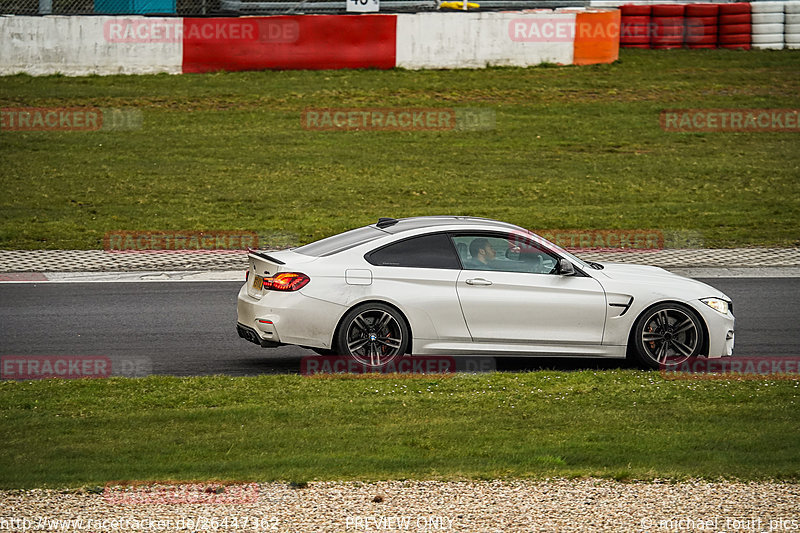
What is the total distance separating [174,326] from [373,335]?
2.92 meters

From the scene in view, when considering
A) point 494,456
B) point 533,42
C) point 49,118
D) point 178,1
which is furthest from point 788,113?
point 494,456

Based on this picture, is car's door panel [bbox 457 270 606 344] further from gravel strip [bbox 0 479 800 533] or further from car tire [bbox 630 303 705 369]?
gravel strip [bbox 0 479 800 533]

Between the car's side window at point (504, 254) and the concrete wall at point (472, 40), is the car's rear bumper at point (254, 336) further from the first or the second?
the concrete wall at point (472, 40)

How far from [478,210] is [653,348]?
7887 mm

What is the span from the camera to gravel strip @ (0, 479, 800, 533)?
212 inches

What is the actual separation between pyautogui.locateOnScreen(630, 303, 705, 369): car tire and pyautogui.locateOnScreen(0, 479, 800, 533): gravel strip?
3087 mm

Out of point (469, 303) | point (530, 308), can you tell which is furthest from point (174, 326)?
point (530, 308)

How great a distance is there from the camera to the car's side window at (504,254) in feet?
30.1

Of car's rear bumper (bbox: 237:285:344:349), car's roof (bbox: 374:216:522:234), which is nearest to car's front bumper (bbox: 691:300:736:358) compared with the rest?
car's roof (bbox: 374:216:522:234)

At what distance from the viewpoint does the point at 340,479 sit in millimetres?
6082

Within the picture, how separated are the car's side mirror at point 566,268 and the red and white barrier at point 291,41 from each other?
14376 mm

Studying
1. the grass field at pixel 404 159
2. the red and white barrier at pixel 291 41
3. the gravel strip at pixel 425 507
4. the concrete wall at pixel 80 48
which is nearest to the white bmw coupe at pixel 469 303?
the gravel strip at pixel 425 507

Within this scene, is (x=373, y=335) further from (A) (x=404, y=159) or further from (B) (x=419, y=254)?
(A) (x=404, y=159)

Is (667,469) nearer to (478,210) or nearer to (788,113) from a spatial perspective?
(478,210)
